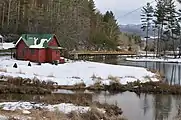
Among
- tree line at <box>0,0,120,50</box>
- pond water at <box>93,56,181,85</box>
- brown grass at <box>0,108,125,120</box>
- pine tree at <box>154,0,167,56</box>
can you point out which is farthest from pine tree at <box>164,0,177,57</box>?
brown grass at <box>0,108,125,120</box>

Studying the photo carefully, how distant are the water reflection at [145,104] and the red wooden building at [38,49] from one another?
2001cm

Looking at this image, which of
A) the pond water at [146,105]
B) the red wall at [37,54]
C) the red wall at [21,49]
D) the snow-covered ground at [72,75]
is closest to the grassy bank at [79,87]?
the snow-covered ground at [72,75]

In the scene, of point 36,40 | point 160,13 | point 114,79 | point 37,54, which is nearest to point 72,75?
point 114,79

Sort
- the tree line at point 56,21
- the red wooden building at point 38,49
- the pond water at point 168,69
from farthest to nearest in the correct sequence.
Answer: the tree line at point 56,21 → the red wooden building at point 38,49 → the pond water at point 168,69

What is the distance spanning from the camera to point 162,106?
2494 cm

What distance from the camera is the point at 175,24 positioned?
99.7 metres

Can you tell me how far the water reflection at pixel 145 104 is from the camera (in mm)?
21302

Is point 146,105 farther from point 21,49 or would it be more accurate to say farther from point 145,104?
point 21,49

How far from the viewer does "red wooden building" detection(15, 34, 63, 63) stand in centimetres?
4881

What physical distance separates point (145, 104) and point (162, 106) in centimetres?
127

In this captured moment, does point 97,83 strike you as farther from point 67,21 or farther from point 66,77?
point 67,21

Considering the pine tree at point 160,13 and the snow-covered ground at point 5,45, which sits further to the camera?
the pine tree at point 160,13

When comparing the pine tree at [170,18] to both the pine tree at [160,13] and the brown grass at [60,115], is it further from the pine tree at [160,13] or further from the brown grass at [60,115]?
the brown grass at [60,115]

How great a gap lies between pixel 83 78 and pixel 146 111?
1367cm
